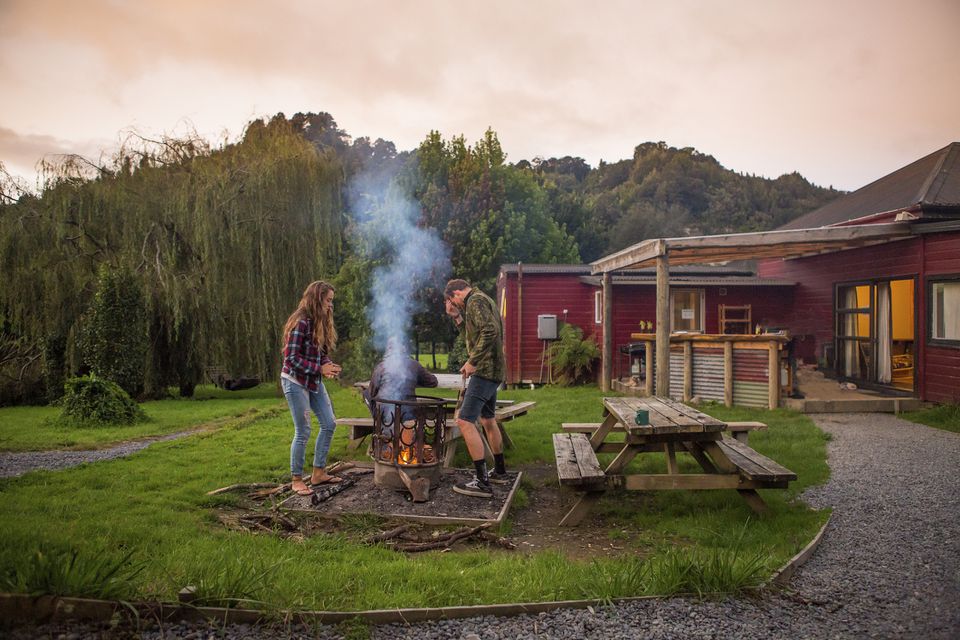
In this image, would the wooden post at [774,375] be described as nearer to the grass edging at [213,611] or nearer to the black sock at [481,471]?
the black sock at [481,471]

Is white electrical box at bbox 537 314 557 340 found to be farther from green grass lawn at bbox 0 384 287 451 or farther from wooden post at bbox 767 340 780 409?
wooden post at bbox 767 340 780 409

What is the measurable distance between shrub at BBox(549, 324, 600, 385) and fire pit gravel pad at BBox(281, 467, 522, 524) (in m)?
11.2

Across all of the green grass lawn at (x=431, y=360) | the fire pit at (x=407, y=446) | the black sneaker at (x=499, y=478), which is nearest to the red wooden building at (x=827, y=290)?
the black sneaker at (x=499, y=478)

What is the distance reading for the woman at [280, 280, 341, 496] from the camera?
5379 millimetres

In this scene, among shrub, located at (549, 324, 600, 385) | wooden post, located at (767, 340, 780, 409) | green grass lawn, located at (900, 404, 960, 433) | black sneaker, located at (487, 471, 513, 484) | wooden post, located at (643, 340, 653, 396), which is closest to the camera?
black sneaker, located at (487, 471, 513, 484)

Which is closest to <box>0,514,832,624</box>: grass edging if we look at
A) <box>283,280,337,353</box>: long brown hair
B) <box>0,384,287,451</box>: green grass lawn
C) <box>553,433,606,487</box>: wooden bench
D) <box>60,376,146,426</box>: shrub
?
<box>553,433,606,487</box>: wooden bench

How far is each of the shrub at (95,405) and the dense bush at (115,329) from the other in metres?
2.67

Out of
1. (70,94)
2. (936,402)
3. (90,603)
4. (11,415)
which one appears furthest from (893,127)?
(11,415)

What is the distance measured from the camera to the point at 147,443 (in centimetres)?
883

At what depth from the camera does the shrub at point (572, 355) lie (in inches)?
659

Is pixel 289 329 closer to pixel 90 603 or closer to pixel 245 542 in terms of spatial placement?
pixel 245 542

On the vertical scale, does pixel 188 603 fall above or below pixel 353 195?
below

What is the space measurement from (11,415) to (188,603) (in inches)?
460

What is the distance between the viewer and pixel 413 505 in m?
5.24
